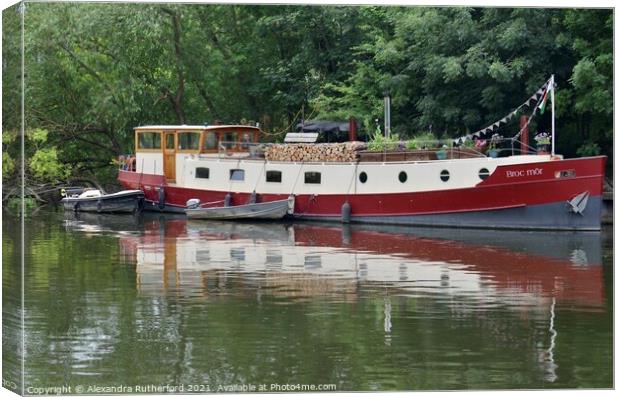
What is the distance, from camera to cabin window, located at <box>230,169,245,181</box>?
29781 millimetres

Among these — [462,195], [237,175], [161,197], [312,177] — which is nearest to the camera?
[462,195]

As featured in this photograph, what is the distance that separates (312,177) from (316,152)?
68cm

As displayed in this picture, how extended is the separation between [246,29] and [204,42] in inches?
83.3

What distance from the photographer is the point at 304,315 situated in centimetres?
1362

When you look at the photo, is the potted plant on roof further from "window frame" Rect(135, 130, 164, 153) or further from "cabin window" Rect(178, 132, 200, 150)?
"window frame" Rect(135, 130, 164, 153)

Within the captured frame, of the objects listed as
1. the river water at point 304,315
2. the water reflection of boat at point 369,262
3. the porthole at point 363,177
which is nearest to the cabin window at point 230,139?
the water reflection of boat at point 369,262

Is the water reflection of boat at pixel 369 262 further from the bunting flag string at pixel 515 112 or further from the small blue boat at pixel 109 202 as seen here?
the bunting flag string at pixel 515 112

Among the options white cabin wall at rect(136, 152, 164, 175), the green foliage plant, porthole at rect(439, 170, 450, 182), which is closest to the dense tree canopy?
the green foliage plant

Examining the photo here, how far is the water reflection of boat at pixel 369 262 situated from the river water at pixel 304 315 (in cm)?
5

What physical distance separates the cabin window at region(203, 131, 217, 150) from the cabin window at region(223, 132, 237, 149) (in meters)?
0.26

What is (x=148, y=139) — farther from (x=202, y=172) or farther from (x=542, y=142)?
(x=542, y=142)

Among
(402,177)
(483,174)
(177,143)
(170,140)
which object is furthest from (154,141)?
(483,174)

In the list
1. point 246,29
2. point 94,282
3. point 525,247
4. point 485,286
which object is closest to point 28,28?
point 94,282

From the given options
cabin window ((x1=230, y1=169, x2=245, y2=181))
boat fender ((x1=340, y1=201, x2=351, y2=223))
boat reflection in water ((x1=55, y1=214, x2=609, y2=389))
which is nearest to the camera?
boat reflection in water ((x1=55, y1=214, x2=609, y2=389))
